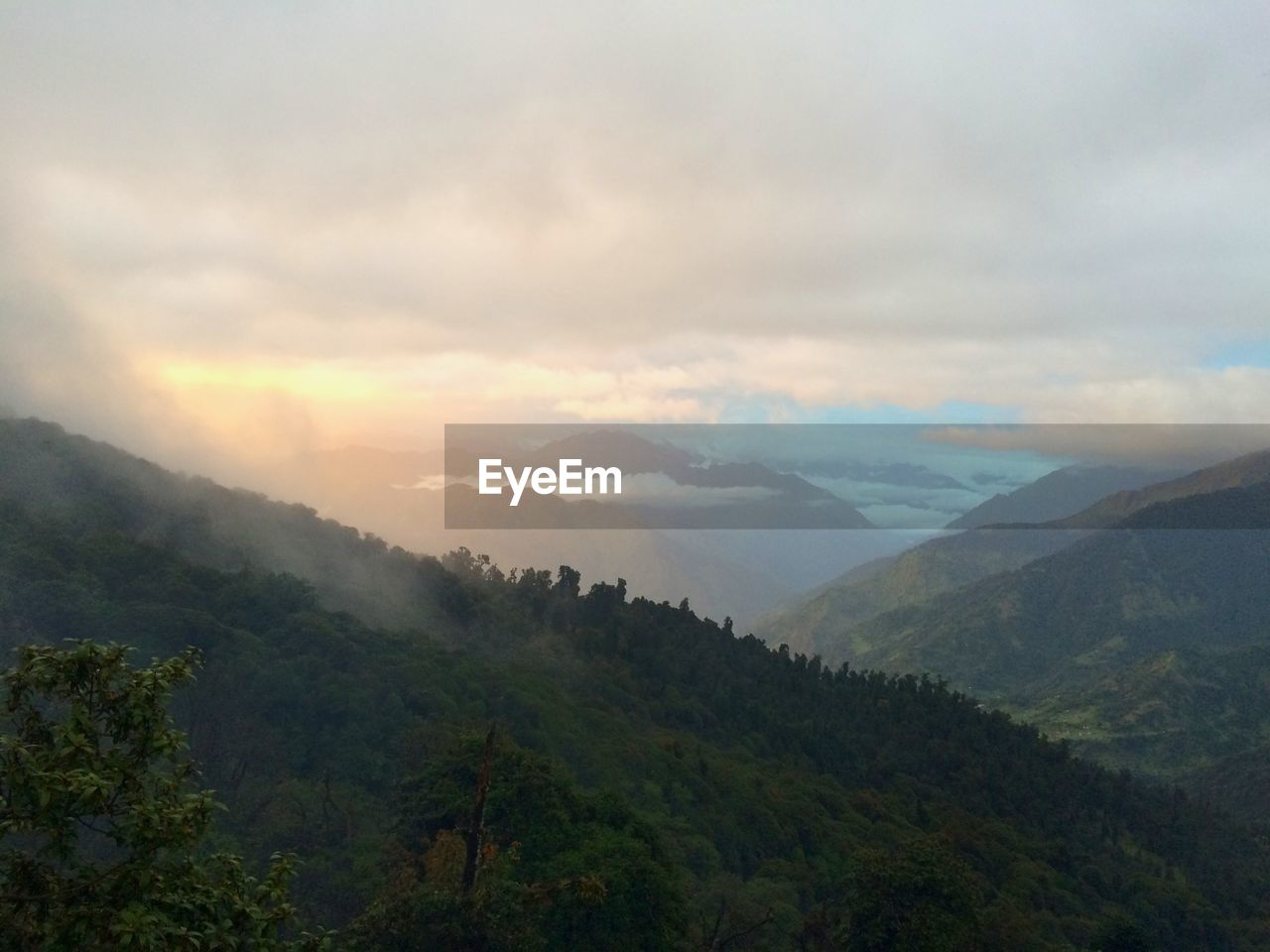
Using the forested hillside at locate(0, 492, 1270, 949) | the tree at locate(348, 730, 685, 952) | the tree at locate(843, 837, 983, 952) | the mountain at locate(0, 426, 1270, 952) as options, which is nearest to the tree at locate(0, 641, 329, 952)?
the tree at locate(348, 730, 685, 952)

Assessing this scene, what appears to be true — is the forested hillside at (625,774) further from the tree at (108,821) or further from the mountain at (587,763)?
the tree at (108,821)

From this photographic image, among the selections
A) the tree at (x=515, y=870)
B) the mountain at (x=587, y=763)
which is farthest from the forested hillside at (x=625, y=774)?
the mountain at (x=587, y=763)

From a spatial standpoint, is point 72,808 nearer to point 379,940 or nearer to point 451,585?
point 379,940

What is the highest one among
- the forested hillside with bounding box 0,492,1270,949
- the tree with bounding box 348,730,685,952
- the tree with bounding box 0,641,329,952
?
the tree with bounding box 0,641,329,952

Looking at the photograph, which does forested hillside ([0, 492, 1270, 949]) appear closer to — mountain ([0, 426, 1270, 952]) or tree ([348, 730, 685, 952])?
tree ([348, 730, 685, 952])

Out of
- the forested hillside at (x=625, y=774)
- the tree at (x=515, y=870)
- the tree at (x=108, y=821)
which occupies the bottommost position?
the forested hillside at (x=625, y=774)

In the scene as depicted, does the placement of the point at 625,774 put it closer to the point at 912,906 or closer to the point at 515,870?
the point at 912,906

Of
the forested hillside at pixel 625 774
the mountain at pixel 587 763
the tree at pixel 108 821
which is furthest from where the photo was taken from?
the forested hillside at pixel 625 774
